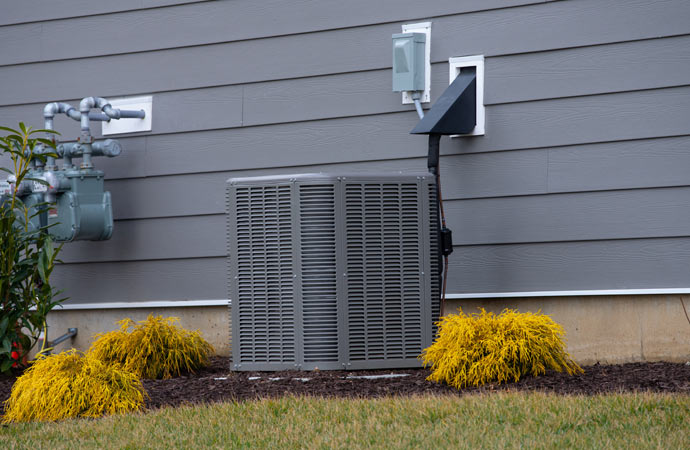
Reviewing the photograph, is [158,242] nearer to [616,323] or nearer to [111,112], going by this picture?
[111,112]

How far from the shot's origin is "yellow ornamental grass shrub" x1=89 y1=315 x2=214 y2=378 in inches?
199

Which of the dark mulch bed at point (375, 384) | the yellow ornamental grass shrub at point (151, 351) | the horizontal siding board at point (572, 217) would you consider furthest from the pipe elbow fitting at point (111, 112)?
the horizontal siding board at point (572, 217)

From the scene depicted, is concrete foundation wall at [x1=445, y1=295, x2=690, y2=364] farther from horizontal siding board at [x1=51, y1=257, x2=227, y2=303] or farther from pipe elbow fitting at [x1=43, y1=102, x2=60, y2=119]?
pipe elbow fitting at [x1=43, y1=102, x2=60, y2=119]

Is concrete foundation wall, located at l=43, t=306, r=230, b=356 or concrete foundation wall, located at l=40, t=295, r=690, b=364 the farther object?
concrete foundation wall, located at l=43, t=306, r=230, b=356

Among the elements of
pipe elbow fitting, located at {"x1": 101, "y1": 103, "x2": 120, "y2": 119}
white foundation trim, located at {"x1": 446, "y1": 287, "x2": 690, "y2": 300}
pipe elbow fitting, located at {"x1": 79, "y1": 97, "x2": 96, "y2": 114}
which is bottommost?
white foundation trim, located at {"x1": 446, "y1": 287, "x2": 690, "y2": 300}

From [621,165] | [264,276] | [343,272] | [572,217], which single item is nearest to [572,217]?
[572,217]

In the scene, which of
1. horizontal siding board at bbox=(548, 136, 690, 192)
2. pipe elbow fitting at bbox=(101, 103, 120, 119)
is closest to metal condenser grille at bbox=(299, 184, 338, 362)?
horizontal siding board at bbox=(548, 136, 690, 192)

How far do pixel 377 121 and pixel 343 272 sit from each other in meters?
1.13

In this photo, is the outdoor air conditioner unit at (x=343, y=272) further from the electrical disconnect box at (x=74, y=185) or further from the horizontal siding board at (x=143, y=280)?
the electrical disconnect box at (x=74, y=185)

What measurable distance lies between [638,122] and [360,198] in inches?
64.4

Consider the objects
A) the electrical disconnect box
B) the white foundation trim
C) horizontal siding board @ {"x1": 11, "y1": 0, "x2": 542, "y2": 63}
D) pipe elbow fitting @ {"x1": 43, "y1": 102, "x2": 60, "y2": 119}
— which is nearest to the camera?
the white foundation trim

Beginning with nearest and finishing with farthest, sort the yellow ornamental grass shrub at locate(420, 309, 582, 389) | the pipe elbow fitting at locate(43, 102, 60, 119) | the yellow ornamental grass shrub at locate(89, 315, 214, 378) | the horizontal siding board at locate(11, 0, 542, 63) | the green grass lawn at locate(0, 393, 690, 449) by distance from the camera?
1. the green grass lawn at locate(0, 393, 690, 449)
2. the yellow ornamental grass shrub at locate(420, 309, 582, 389)
3. the yellow ornamental grass shrub at locate(89, 315, 214, 378)
4. the horizontal siding board at locate(11, 0, 542, 63)
5. the pipe elbow fitting at locate(43, 102, 60, 119)

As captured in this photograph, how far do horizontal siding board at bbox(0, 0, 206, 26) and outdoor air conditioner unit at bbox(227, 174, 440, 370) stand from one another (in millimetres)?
1972

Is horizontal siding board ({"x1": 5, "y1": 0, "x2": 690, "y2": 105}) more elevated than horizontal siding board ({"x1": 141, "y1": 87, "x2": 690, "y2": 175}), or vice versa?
horizontal siding board ({"x1": 5, "y1": 0, "x2": 690, "y2": 105})
